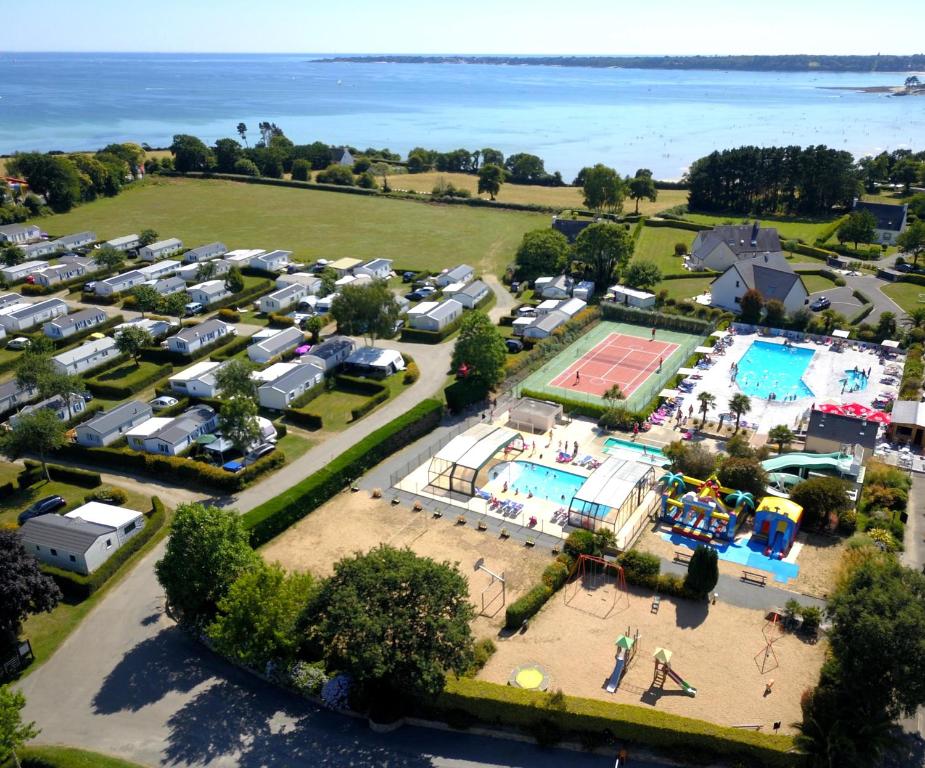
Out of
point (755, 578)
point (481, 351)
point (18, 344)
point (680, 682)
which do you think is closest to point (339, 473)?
point (481, 351)

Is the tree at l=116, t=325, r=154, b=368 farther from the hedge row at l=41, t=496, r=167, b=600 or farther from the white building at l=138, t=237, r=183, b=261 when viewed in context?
the white building at l=138, t=237, r=183, b=261

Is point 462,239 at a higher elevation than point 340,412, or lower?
higher

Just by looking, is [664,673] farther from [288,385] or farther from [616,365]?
[616,365]

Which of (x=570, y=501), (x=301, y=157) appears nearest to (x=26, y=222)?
(x=301, y=157)

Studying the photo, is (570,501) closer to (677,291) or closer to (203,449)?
(203,449)

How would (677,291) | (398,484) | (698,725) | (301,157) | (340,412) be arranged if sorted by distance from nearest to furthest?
(698,725)
(398,484)
(340,412)
(677,291)
(301,157)

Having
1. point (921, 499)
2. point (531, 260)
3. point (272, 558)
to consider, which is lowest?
point (272, 558)

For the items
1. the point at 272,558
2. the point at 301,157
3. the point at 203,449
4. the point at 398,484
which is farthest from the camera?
the point at 301,157

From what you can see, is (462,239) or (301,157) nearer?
(462,239)
